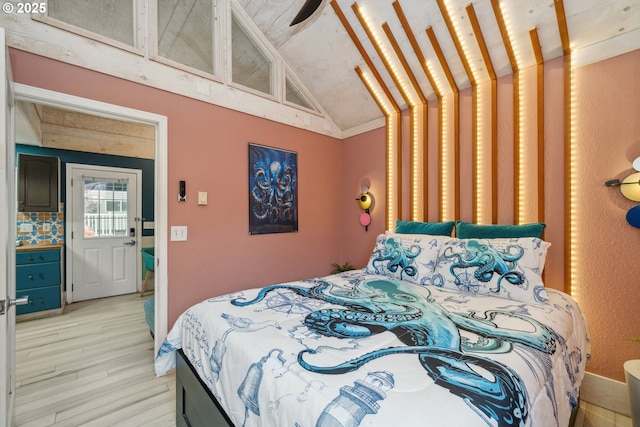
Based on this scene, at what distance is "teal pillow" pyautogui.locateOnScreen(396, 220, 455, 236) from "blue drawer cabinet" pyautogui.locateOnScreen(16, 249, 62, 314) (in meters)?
4.20

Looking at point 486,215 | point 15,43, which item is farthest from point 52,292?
point 486,215

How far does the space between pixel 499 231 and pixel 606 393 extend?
1.23 metres

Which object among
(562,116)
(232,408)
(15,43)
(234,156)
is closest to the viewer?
(232,408)

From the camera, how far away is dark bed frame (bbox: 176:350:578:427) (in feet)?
4.05

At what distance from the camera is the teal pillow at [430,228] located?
2.39 meters

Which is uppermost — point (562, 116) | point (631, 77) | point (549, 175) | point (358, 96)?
point (358, 96)

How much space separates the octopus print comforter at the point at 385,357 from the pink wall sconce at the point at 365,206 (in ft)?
5.13

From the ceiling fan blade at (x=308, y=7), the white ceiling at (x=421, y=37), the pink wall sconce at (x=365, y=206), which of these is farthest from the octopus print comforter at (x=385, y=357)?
the white ceiling at (x=421, y=37)

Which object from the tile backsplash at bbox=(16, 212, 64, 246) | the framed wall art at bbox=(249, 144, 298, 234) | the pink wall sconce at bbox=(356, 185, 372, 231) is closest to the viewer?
the framed wall art at bbox=(249, 144, 298, 234)

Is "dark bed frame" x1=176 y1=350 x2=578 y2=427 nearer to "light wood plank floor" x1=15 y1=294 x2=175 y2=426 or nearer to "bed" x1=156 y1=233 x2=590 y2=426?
"bed" x1=156 y1=233 x2=590 y2=426

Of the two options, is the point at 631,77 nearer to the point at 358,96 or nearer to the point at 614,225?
the point at 614,225

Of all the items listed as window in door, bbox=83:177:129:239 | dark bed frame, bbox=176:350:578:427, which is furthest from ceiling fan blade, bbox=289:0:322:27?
window in door, bbox=83:177:129:239

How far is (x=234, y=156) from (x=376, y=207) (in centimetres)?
164

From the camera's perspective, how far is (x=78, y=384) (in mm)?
2088
